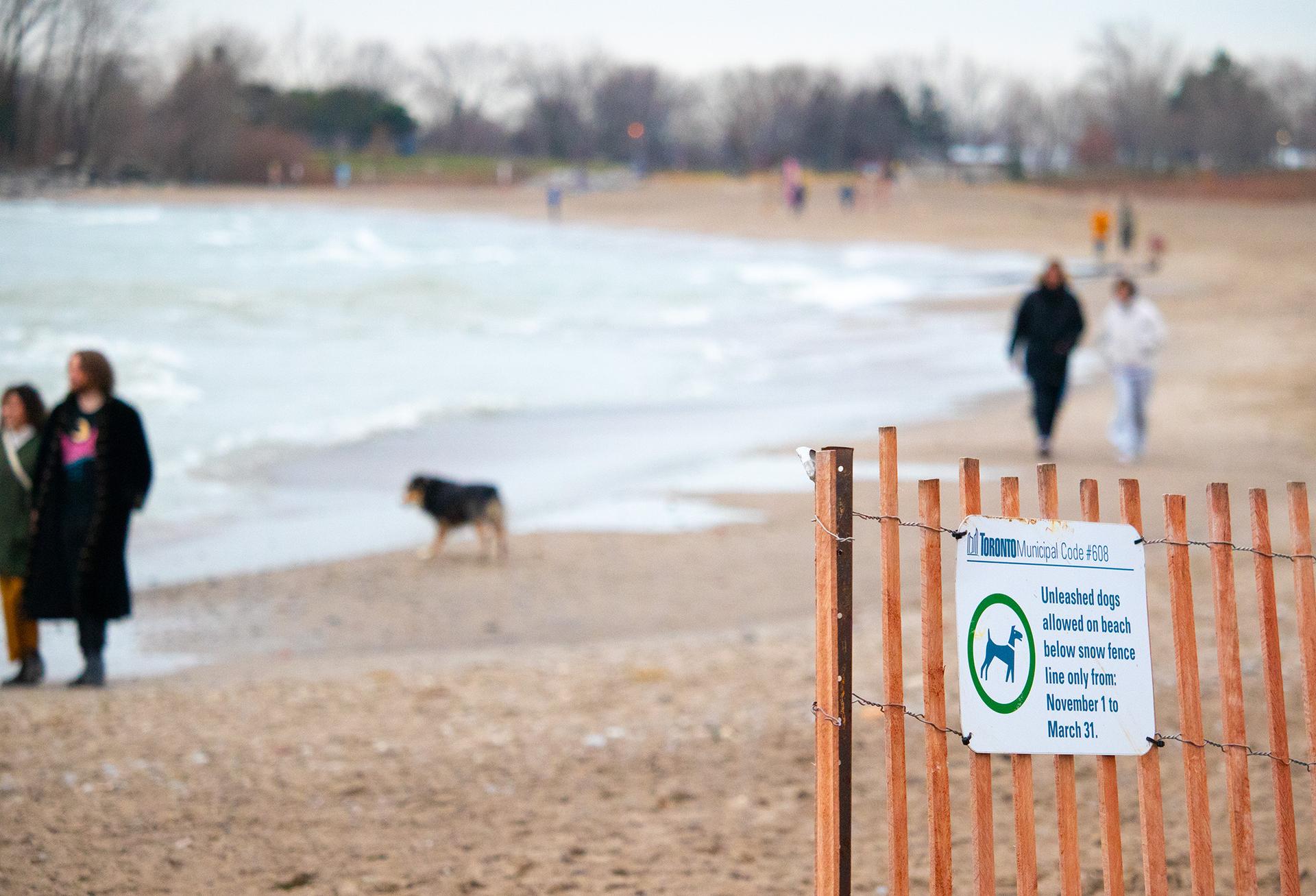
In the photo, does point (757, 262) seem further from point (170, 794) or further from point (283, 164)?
point (283, 164)

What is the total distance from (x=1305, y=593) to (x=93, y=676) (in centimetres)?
603

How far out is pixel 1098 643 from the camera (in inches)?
141

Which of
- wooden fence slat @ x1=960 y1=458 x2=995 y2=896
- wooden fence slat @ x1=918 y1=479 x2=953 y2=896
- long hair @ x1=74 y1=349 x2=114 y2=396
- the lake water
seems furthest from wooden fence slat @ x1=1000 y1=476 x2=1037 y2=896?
the lake water

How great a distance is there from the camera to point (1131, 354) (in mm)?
13352

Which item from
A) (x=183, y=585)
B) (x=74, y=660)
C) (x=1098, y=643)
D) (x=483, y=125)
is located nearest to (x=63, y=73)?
(x=183, y=585)

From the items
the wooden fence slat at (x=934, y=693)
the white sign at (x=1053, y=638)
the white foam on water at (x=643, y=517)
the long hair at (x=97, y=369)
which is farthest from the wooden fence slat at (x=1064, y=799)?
the white foam on water at (x=643, y=517)

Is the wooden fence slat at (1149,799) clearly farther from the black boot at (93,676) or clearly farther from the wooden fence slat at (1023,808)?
the black boot at (93,676)

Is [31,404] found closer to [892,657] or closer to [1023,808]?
[892,657]

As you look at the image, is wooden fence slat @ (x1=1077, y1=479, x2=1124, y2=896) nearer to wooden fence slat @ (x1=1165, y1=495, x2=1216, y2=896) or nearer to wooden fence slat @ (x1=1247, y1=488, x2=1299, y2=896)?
wooden fence slat @ (x1=1165, y1=495, x2=1216, y2=896)

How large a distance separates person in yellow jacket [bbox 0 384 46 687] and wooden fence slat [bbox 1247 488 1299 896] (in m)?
5.91

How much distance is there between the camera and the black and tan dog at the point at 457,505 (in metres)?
10.8

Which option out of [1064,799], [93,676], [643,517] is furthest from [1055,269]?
[1064,799]

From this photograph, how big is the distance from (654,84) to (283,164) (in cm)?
5290

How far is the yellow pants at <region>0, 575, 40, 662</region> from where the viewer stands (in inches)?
297
